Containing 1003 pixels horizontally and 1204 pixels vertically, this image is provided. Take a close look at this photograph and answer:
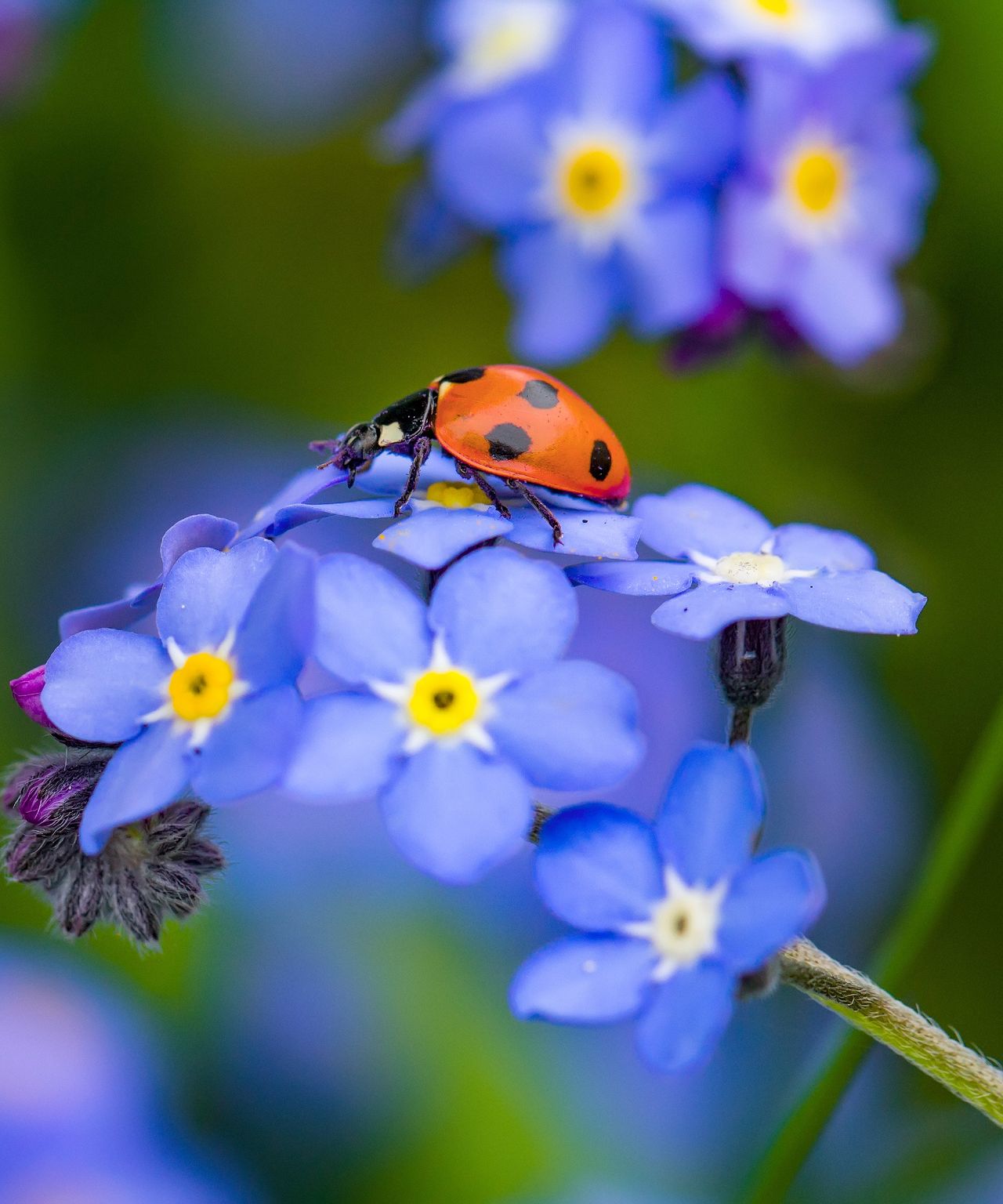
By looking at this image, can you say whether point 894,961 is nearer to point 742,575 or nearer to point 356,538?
point 742,575

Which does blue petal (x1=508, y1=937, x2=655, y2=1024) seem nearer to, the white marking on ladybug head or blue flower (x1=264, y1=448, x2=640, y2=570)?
blue flower (x1=264, y1=448, x2=640, y2=570)

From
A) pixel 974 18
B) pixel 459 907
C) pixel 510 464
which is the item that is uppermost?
pixel 974 18

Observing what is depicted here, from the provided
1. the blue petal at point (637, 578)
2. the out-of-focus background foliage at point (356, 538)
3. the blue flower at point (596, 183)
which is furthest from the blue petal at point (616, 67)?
the blue petal at point (637, 578)

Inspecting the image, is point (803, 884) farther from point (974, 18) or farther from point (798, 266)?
point (974, 18)

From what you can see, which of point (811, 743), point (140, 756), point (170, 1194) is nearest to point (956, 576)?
point (811, 743)

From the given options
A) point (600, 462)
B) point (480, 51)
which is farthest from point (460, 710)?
point (480, 51)

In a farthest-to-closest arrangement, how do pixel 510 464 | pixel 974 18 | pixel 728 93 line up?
1. pixel 974 18
2. pixel 728 93
3. pixel 510 464
